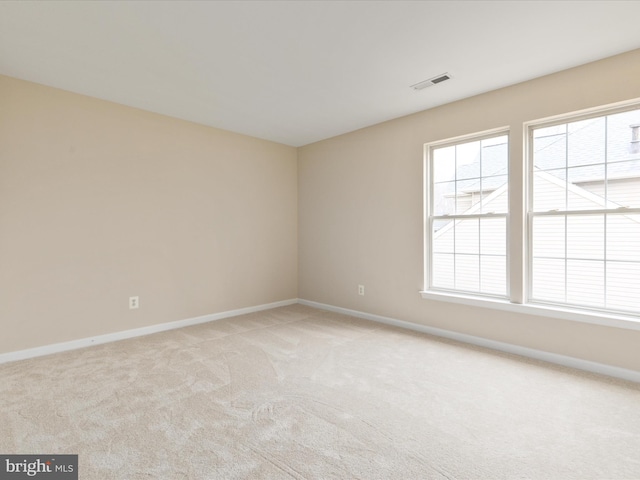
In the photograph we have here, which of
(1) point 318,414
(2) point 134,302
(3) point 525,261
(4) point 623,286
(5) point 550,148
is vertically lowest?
(1) point 318,414

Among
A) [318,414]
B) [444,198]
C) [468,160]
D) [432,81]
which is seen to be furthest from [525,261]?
[318,414]

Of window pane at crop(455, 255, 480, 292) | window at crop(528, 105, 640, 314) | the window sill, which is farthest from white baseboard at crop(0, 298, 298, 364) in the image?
window at crop(528, 105, 640, 314)

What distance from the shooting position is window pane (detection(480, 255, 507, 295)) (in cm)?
316

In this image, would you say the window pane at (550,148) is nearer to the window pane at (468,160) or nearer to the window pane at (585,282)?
the window pane at (468,160)

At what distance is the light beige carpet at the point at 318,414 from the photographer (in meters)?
1.57

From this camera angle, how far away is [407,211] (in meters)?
3.82

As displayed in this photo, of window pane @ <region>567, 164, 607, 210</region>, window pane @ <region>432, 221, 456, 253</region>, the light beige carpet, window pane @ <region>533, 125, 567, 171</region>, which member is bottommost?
the light beige carpet

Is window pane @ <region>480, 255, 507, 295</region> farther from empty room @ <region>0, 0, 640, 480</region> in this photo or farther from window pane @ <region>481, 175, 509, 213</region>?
window pane @ <region>481, 175, 509, 213</region>

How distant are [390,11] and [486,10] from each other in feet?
1.98

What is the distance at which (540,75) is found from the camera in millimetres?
2799

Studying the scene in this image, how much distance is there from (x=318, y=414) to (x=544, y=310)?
2.22 m

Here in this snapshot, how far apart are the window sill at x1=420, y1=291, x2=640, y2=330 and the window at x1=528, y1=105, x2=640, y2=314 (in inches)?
4.1

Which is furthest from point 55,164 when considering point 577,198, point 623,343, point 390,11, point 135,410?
point 623,343

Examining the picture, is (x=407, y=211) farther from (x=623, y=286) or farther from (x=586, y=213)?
Result: (x=623, y=286)
